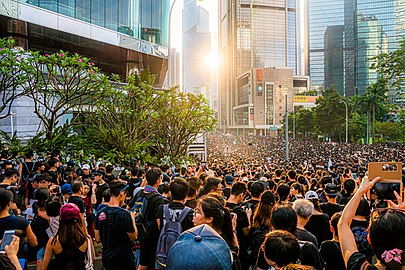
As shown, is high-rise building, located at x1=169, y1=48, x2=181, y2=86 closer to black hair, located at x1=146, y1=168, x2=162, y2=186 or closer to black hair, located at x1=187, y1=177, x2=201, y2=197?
black hair, located at x1=187, y1=177, x2=201, y2=197

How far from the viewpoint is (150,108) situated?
20828mm

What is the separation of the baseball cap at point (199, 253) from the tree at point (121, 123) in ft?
50.0

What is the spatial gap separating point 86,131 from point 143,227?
598 inches

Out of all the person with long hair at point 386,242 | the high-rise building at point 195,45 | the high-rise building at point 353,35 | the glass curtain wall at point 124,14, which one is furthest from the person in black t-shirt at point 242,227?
the high-rise building at point 195,45

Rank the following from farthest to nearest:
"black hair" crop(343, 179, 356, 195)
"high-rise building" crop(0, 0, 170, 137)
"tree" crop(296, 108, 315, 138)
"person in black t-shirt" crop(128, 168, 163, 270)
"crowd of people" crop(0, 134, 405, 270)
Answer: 1. "tree" crop(296, 108, 315, 138)
2. "high-rise building" crop(0, 0, 170, 137)
3. "black hair" crop(343, 179, 356, 195)
4. "person in black t-shirt" crop(128, 168, 163, 270)
5. "crowd of people" crop(0, 134, 405, 270)

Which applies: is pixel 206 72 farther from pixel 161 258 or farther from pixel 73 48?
pixel 161 258

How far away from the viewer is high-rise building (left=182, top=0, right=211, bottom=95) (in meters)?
151

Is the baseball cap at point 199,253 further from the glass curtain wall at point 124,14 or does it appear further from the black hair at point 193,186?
the glass curtain wall at point 124,14

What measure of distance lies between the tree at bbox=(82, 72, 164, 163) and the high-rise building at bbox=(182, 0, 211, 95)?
129346 millimetres

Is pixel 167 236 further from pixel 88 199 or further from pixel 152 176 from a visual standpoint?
pixel 88 199

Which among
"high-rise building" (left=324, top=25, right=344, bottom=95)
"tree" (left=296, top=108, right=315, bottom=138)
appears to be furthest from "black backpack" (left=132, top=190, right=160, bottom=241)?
"high-rise building" (left=324, top=25, right=344, bottom=95)

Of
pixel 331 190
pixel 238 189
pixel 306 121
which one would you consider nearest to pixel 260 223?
pixel 238 189

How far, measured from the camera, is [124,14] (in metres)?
29.7

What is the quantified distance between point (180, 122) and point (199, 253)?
68.5 feet
